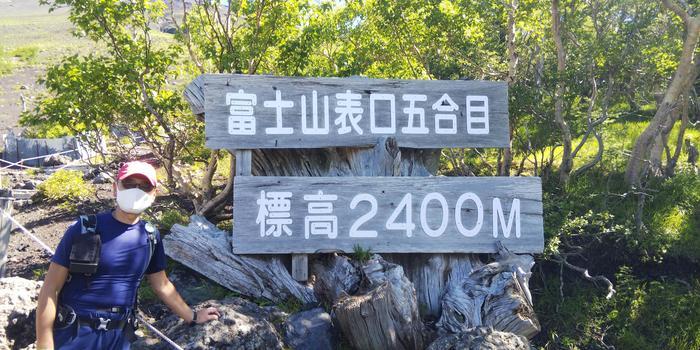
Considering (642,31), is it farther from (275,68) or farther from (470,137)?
(275,68)

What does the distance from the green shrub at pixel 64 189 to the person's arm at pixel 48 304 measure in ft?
20.9

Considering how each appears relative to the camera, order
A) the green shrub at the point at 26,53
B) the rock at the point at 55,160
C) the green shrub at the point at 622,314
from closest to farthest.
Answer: the green shrub at the point at 622,314 → the rock at the point at 55,160 → the green shrub at the point at 26,53

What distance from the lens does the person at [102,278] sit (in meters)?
2.90

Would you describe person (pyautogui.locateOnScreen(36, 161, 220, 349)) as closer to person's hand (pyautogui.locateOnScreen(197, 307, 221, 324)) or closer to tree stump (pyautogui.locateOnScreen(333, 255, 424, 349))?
person's hand (pyautogui.locateOnScreen(197, 307, 221, 324))

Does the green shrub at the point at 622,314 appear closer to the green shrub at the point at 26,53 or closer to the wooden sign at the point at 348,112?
the wooden sign at the point at 348,112

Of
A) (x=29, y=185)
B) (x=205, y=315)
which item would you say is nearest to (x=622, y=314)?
(x=205, y=315)

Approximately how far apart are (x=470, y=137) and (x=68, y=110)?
14.2 ft

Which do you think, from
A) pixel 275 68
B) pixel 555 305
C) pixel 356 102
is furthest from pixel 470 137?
pixel 275 68

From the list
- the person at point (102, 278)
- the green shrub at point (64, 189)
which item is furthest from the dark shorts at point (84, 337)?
the green shrub at point (64, 189)

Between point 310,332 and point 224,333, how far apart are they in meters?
0.92

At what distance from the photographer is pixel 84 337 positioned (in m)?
3.00

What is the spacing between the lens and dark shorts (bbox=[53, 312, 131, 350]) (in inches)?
117

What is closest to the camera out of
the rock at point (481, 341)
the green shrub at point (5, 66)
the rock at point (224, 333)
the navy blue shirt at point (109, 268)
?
the navy blue shirt at point (109, 268)

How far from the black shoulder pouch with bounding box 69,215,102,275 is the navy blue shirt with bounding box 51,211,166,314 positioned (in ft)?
0.14
